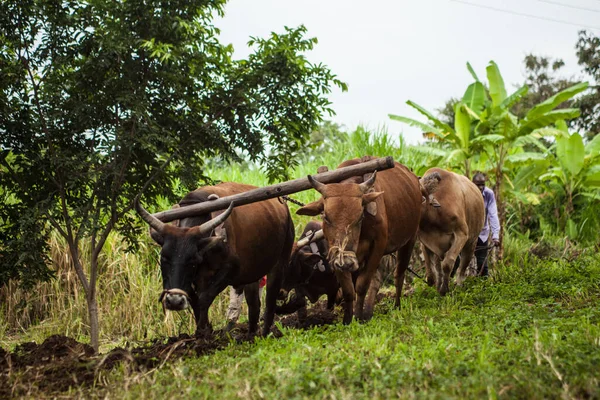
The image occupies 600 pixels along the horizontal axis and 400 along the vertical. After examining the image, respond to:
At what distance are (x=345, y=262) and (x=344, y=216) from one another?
0.54m

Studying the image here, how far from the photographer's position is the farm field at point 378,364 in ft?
13.6

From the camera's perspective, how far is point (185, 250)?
6.39 metres

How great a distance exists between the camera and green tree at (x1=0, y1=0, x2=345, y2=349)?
24.2 ft

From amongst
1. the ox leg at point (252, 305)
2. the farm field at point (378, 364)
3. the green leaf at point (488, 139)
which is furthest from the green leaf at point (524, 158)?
the ox leg at point (252, 305)

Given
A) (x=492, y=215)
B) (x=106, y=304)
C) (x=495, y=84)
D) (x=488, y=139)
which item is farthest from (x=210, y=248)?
(x=495, y=84)

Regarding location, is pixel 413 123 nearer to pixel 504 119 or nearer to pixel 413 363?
pixel 504 119

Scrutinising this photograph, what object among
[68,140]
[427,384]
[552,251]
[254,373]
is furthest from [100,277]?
[552,251]

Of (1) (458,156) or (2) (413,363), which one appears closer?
(2) (413,363)

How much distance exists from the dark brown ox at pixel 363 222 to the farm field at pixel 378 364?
1.89 ft

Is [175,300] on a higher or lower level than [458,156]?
lower

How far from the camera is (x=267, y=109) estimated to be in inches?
324

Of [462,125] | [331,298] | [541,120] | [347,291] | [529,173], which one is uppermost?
[462,125]

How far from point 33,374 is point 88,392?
0.67m

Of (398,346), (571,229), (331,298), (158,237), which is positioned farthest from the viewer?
(571,229)
